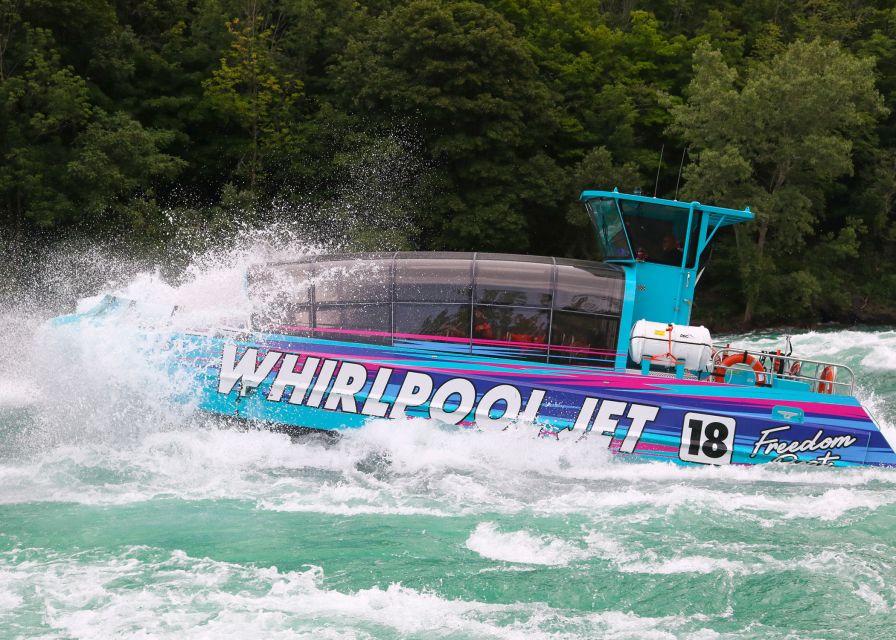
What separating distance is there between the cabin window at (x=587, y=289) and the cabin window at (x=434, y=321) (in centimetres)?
127

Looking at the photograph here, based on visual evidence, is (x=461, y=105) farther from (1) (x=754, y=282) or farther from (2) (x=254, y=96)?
(1) (x=754, y=282)

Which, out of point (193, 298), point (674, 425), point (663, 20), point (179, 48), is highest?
point (663, 20)

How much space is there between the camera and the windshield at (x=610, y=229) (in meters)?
13.5

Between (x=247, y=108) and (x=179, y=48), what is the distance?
145 inches

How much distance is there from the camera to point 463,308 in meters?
12.7

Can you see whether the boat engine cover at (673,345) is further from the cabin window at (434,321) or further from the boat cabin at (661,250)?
the cabin window at (434,321)

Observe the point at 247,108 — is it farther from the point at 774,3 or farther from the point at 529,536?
the point at 774,3

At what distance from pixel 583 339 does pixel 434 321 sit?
2.02m

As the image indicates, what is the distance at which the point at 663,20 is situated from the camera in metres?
45.2

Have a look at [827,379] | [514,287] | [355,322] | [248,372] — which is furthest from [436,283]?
[827,379]

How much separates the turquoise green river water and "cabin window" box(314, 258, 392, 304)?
1.61 m

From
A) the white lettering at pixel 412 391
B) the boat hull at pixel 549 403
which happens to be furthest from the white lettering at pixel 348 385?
the white lettering at pixel 412 391

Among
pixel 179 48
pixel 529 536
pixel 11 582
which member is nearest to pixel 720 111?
pixel 179 48

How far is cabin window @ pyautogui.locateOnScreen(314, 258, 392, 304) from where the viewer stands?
12773 mm
